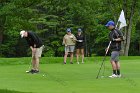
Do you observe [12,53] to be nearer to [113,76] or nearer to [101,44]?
[101,44]

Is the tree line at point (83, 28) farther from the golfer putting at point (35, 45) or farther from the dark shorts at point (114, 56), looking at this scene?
the dark shorts at point (114, 56)

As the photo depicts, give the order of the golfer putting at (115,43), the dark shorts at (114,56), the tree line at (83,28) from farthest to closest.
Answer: the tree line at (83,28), the dark shorts at (114,56), the golfer putting at (115,43)

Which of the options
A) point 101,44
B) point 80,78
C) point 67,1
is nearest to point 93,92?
point 67,1

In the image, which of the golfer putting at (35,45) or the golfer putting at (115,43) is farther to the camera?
the golfer putting at (35,45)

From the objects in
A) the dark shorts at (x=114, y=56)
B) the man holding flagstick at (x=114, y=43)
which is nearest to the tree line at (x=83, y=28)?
the man holding flagstick at (x=114, y=43)

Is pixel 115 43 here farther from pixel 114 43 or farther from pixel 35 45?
pixel 35 45

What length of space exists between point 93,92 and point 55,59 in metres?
14.5

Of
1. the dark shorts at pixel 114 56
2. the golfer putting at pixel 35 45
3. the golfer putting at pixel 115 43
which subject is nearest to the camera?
the golfer putting at pixel 115 43

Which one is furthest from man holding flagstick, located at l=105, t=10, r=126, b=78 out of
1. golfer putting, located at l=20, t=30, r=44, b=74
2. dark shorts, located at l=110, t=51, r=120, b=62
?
golfer putting, located at l=20, t=30, r=44, b=74

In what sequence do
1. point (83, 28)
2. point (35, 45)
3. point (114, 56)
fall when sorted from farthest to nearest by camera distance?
point (83, 28) → point (35, 45) → point (114, 56)

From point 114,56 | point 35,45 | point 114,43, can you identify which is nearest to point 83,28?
point 35,45

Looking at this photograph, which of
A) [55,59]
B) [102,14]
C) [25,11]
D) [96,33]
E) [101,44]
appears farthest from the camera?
[101,44]

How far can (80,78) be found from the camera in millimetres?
15680

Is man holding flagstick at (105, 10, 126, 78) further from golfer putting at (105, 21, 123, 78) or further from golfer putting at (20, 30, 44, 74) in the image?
golfer putting at (20, 30, 44, 74)
